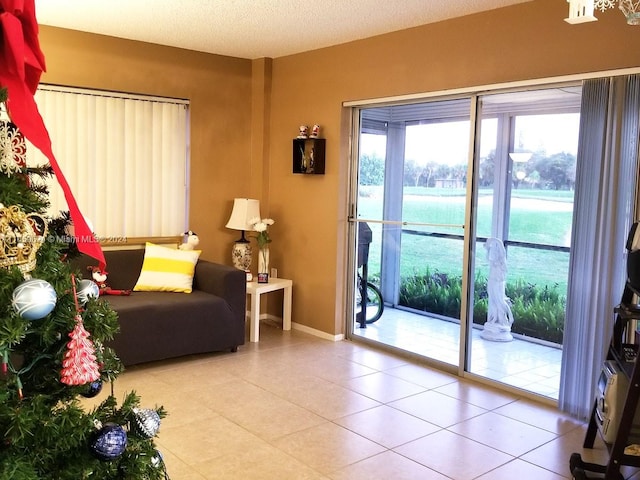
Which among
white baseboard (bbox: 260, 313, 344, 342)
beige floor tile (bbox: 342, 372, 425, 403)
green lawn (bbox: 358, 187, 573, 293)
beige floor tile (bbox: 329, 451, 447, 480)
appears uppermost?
green lawn (bbox: 358, 187, 573, 293)

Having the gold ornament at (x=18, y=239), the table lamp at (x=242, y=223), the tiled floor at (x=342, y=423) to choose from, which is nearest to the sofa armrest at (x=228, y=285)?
the tiled floor at (x=342, y=423)

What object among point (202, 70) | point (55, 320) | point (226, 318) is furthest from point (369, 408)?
point (202, 70)

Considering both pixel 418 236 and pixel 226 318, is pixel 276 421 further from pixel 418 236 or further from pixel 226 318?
pixel 418 236

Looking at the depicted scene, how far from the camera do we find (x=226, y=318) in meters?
4.77

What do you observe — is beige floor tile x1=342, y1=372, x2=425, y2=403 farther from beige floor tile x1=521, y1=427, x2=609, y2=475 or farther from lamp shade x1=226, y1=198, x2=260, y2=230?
lamp shade x1=226, y1=198, x2=260, y2=230

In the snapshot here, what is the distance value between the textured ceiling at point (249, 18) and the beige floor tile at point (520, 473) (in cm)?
274

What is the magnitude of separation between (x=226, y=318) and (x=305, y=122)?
1908mm

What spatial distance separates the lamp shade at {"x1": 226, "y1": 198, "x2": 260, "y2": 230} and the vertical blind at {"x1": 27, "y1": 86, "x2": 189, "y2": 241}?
0.45 m

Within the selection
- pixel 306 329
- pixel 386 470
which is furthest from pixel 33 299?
pixel 306 329

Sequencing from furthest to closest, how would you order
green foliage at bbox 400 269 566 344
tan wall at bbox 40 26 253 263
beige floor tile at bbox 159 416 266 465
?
tan wall at bbox 40 26 253 263, green foliage at bbox 400 269 566 344, beige floor tile at bbox 159 416 266 465

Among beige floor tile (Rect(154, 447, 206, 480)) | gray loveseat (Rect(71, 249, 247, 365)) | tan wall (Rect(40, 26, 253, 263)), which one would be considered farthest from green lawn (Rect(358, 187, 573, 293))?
beige floor tile (Rect(154, 447, 206, 480))

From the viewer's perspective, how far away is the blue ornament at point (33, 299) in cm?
127

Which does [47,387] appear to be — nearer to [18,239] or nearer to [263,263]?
[18,239]

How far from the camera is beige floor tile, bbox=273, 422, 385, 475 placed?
3.05 m
